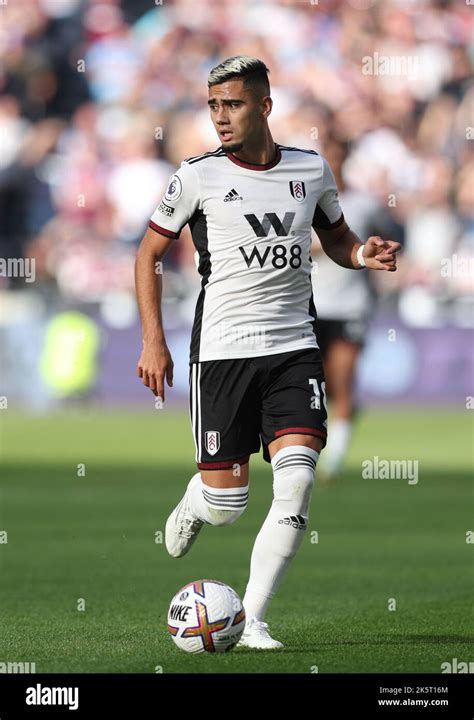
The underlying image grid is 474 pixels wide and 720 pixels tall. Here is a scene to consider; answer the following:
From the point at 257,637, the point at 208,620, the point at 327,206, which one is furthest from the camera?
the point at 327,206

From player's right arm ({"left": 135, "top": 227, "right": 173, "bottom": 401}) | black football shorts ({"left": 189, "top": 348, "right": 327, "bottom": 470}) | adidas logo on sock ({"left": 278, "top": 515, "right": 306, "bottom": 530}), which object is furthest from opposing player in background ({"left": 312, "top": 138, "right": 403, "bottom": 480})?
adidas logo on sock ({"left": 278, "top": 515, "right": 306, "bottom": 530})

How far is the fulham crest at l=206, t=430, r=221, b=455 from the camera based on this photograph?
6664mm

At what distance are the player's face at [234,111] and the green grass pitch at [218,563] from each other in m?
2.24

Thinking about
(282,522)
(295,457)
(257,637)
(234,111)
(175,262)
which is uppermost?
(175,262)

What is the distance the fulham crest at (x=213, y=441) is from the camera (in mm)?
6664

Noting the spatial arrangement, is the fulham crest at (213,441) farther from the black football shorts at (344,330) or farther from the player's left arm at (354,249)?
the black football shorts at (344,330)

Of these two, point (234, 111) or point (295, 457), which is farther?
point (234, 111)

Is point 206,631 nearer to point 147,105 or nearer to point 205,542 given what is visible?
point 205,542

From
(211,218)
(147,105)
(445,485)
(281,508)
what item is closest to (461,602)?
(281,508)

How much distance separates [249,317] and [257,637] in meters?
1.40

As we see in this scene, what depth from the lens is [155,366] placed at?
6.42 m

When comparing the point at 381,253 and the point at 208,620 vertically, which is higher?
the point at 381,253

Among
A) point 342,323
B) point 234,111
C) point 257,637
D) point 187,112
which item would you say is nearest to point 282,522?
point 257,637

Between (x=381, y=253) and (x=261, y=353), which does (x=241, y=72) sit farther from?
(x=261, y=353)
